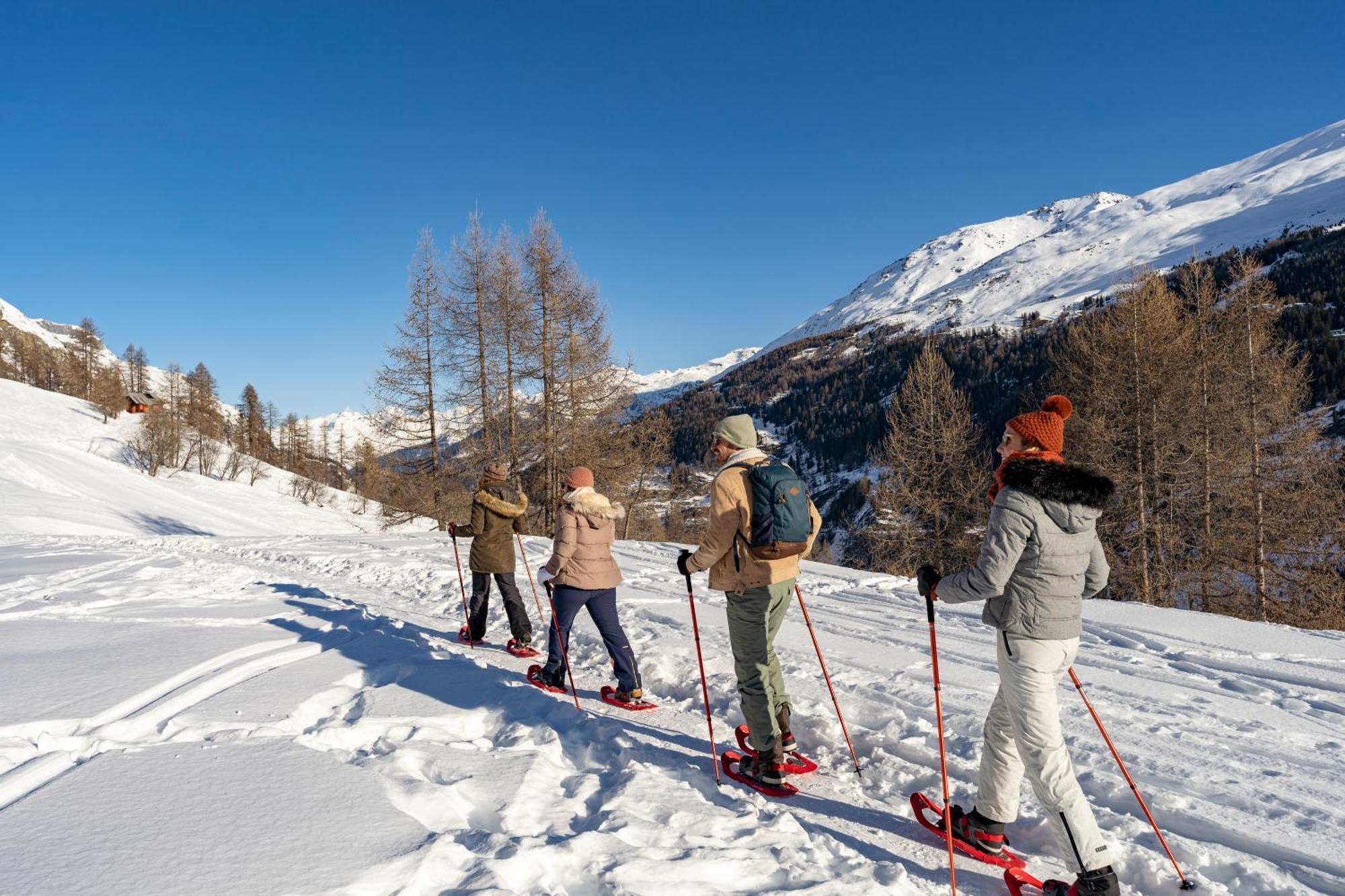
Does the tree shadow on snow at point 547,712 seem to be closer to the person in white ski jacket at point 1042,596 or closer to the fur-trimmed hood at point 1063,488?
the person in white ski jacket at point 1042,596

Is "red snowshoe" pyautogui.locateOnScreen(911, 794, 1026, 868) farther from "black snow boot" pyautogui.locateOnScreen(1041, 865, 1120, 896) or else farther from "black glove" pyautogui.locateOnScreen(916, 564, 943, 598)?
"black glove" pyautogui.locateOnScreen(916, 564, 943, 598)

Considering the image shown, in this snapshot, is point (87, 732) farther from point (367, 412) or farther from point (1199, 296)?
point (1199, 296)

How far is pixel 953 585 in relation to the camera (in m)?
3.14

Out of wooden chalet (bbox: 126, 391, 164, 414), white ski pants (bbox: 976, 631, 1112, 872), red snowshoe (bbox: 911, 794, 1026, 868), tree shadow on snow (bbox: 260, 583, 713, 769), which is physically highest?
wooden chalet (bbox: 126, 391, 164, 414)

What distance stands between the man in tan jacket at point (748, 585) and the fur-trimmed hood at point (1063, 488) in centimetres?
136

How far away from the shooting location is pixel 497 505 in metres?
7.10

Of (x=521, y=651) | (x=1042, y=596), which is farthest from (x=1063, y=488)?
(x=521, y=651)

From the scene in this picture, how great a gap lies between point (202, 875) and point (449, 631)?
5737mm

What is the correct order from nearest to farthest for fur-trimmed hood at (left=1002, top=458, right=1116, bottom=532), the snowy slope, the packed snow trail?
the packed snow trail < fur-trimmed hood at (left=1002, top=458, right=1116, bottom=532) < the snowy slope

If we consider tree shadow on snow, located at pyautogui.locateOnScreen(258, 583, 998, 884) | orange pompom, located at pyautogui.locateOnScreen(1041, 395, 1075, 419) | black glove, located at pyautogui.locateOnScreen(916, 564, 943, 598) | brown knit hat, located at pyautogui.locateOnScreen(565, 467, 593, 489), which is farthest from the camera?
brown knit hat, located at pyautogui.locateOnScreen(565, 467, 593, 489)

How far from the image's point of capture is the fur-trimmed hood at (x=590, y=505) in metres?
5.46

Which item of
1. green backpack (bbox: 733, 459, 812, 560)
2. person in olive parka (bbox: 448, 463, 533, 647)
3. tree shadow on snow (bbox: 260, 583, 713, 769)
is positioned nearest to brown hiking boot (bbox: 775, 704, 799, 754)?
tree shadow on snow (bbox: 260, 583, 713, 769)

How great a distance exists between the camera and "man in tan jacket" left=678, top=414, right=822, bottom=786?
390cm

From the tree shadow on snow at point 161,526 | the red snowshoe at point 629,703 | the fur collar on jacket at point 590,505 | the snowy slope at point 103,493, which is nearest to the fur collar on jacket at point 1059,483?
the fur collar on jacket at point 590,505
